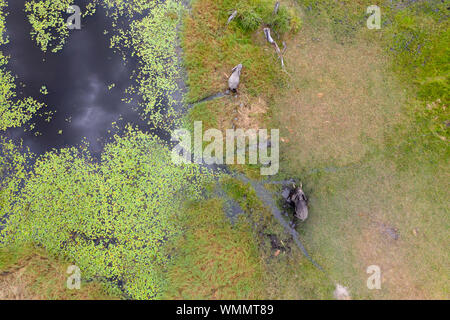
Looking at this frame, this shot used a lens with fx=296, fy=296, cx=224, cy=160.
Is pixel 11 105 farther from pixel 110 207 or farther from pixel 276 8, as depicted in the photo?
pixel 276 8

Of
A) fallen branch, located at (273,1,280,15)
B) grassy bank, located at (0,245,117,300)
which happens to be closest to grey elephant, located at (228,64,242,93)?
fallen branch, located at (273,1,280,15)

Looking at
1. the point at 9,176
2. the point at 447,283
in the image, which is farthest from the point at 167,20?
the point at 447,283

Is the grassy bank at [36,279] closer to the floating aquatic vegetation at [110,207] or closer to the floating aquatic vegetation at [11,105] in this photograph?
the floating aquatic vegetation at [110,207]

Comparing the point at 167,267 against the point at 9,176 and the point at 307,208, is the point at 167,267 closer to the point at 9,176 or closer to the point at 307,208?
the point at 307,208

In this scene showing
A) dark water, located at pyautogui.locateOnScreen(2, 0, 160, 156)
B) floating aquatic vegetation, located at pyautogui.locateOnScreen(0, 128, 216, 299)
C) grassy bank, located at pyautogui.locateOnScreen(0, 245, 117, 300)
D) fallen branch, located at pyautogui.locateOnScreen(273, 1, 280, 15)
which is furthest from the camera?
fallen branch, located at pyautogui.locateOnScreen(273, 1, 280, 15)

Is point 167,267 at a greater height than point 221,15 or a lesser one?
lesser

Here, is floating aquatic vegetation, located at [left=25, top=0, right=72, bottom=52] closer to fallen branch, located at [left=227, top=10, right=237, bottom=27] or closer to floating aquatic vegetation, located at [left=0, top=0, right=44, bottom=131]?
floating aquatic vegetation, located at [left=0, top=0, right=44, bottom=131]

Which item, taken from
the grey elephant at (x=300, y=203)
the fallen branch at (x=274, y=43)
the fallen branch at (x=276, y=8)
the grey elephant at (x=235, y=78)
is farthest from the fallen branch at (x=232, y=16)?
the grey elephant at (x=300, y=203)
